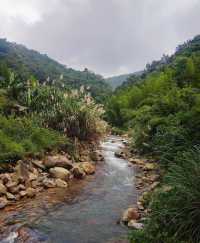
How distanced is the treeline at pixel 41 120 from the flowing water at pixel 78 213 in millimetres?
2804

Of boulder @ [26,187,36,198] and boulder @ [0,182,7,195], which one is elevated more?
boulder @ [0,182,7,195]

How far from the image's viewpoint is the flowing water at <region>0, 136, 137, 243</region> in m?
6.98

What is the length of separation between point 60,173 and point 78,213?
3.36m

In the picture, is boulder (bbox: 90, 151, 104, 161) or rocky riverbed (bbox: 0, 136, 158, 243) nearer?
rocky riverbed (bbox: 0, 136, 158, 243)

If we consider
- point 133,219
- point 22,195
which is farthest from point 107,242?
point 22,195

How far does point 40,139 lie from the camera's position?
45.3ft

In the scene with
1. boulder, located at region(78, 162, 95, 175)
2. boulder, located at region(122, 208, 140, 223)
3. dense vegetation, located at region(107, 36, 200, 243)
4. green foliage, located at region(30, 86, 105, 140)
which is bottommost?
boulder, located at region(122, 208, 140, 223)

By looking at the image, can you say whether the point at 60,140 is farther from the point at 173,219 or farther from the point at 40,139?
the point at 173,219

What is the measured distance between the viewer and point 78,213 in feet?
27.8

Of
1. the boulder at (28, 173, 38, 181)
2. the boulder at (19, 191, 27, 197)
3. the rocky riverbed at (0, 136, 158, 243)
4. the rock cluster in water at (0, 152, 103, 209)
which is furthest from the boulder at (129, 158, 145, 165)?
the boulder at (19, 191, 27, 197)

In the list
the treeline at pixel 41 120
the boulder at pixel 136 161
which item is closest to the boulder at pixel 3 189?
the treeline at pixel 41 120

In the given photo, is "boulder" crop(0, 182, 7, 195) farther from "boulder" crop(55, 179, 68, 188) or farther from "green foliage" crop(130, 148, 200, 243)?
"green foliage" crop(130, 148, 200, 243)

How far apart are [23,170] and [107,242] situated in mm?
5216

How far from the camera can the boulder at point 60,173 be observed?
11.6 m
